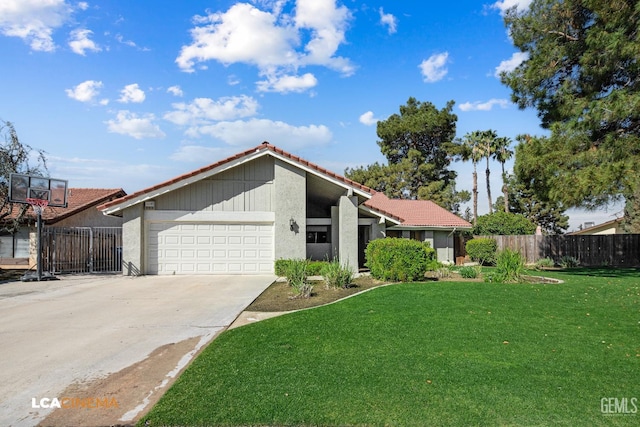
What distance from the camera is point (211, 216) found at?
16031 millimetres

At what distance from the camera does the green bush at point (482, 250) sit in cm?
2506

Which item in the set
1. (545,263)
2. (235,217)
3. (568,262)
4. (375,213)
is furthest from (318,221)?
(568,262)

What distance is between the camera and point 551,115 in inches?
654

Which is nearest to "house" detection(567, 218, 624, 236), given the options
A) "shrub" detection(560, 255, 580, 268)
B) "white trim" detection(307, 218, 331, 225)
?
"shrub" detection(560, 255, 580, 268)

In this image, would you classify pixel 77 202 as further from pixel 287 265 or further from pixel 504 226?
pixel 504 226

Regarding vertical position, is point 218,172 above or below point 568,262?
above

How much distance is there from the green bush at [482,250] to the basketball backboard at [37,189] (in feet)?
74.0

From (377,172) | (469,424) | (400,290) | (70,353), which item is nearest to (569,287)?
(400,290)

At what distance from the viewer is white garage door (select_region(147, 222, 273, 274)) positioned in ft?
52.4

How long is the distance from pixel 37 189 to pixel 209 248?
7144mm

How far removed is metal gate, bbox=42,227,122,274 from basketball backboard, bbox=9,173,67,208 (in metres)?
1.50

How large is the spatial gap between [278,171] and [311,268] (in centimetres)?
A: 414

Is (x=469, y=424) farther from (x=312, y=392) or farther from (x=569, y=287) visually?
(x=569, y=287)

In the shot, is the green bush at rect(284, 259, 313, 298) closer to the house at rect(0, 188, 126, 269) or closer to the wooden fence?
the house at rect(0, 188, 126, 269)
